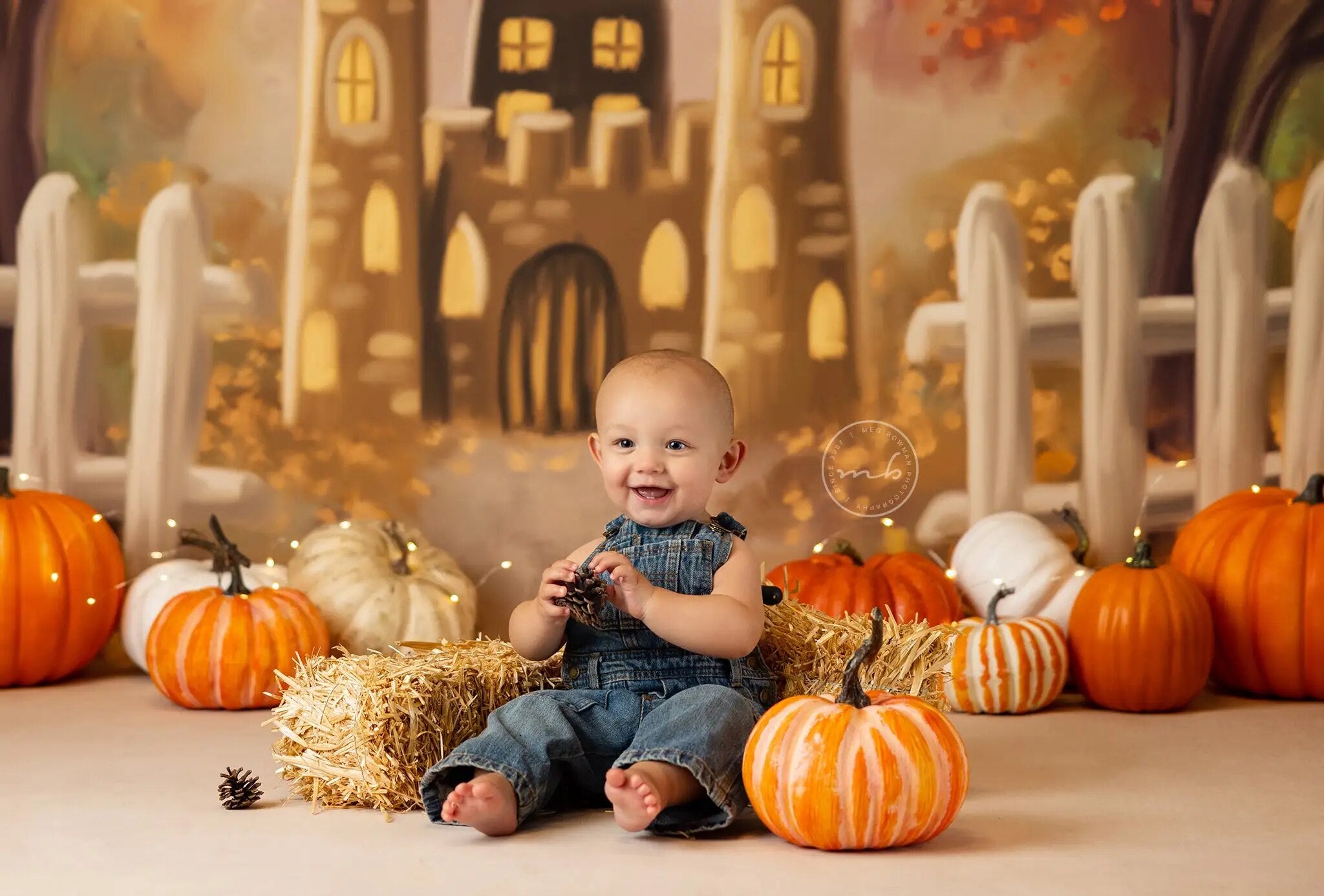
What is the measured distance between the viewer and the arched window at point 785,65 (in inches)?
178

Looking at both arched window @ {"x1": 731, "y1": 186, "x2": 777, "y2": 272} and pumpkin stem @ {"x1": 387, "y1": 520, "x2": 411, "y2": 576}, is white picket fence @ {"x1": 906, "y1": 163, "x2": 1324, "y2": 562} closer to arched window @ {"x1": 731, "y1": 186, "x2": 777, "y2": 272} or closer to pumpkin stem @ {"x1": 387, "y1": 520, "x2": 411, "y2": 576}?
arched window @ {"x1": 731, "y1": 186, "x2": 777, "y2": 272}

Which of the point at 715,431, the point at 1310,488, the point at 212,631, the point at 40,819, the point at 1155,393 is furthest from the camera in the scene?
the point at 1155,393

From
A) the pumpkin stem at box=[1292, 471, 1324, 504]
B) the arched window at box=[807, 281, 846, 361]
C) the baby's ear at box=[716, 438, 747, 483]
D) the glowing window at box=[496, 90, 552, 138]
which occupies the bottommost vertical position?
the pumpkin stem at box=[1292, 471, 1324, 504]

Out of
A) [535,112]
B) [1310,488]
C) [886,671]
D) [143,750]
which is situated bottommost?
[143,750]

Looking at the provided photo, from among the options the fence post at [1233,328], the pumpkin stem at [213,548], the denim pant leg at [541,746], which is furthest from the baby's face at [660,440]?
the fence post at [1233,328]

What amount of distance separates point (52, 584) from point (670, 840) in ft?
7.46

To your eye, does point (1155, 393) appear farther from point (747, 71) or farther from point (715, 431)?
point (715, 431)

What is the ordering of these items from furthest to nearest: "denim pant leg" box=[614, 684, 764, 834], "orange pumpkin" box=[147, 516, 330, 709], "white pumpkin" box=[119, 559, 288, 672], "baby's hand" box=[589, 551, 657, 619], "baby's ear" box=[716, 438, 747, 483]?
1. "white pumpkin" box=[119, 559, 288, 672]
2. "orange pumpkin" box=[147, 516, 330, 709]
3. "baby's ear" box=[716, 438, 747, 483]
4. "baby's hand" box=[589, 551, 657, 619]
5. "denim pant leg" box=[614, 684, 764, 834]

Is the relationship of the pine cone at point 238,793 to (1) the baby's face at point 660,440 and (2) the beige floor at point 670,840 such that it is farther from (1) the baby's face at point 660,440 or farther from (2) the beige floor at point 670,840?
(1) the baby's face at point 660,440

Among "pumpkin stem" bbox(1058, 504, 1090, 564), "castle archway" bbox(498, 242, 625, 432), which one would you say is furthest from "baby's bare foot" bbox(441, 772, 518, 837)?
"pumpkin stem" bbox(1058, 504, 1090, 564)

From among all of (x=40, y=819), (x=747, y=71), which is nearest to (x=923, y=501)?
(x=747, y=71)

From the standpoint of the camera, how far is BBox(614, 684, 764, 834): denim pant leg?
242cm

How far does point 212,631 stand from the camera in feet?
12.0

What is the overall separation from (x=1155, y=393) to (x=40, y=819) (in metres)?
3.30
